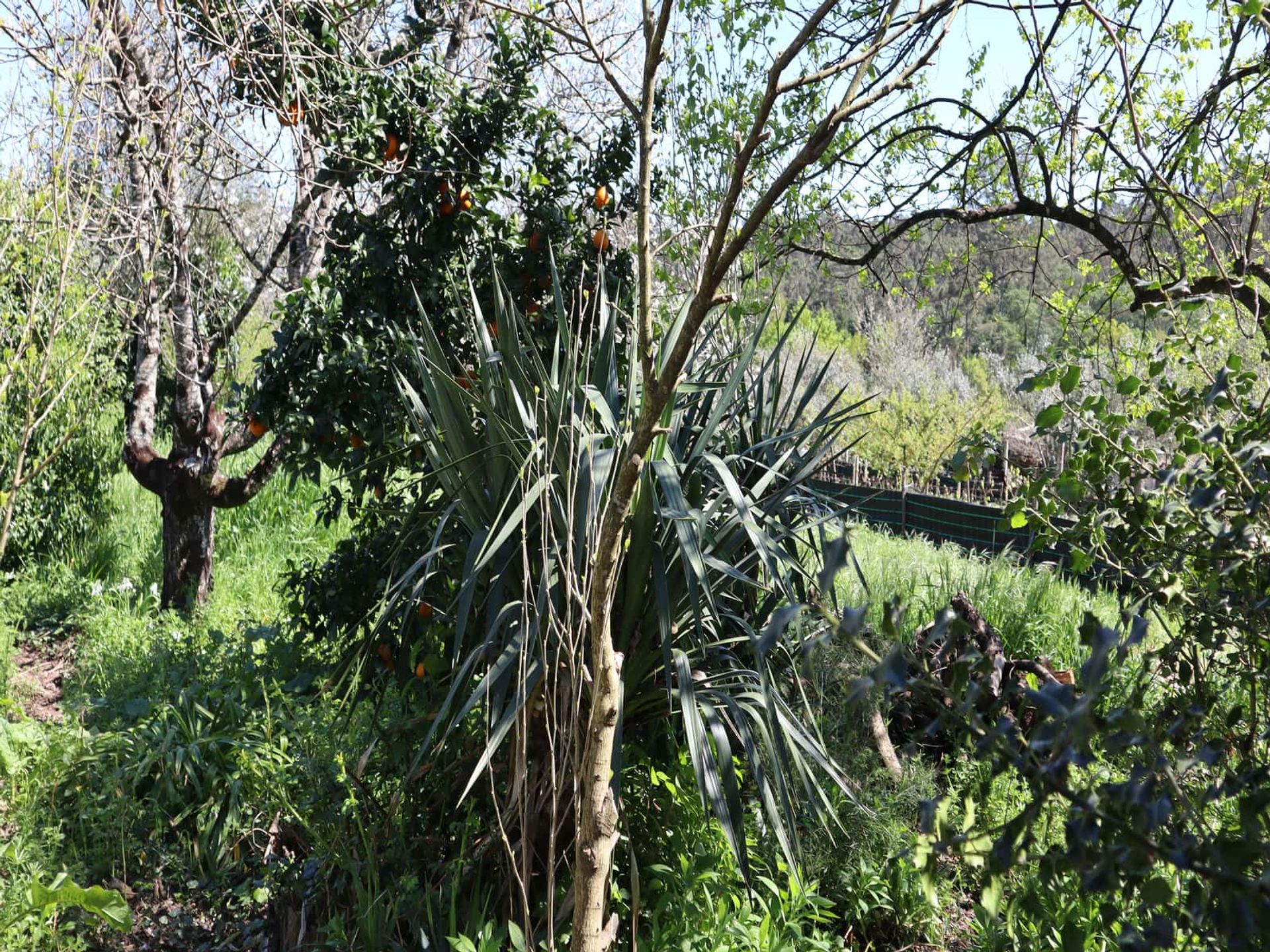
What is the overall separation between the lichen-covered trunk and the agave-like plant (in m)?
3.41

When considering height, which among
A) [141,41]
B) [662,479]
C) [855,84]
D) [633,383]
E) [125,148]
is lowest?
[662,479]

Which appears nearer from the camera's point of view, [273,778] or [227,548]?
[273,778]

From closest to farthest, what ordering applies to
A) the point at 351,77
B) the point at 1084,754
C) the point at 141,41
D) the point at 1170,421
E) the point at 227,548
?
1. the point at 1084,754
2. the point at 1170,421
3. the point at 351,77
4. the point at 141,41
5. the point at 227,548

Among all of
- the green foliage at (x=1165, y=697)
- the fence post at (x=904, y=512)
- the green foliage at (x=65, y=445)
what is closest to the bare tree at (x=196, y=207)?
the green foliage at (x=65, y=445)

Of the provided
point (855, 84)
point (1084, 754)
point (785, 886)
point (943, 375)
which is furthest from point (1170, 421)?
point (943, 375)

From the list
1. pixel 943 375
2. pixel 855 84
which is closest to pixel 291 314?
pixel 855 84

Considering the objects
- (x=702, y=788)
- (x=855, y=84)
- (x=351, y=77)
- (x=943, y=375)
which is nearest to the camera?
(x=855, y=84)

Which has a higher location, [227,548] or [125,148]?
[125,148]

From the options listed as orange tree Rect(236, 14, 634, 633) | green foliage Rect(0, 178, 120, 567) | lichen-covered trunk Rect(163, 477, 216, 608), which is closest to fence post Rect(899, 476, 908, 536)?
lichen-covered trunk Rect(163, 477, 216, 608)

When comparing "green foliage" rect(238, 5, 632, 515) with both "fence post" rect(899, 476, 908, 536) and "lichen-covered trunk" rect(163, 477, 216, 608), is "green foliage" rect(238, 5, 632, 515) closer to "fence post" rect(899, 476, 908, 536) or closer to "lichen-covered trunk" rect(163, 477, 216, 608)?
"lichen-covered trunk" rect(163, 477, 216, 608)

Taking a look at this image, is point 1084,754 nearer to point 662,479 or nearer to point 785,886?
point 662,479

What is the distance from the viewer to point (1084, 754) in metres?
0.88

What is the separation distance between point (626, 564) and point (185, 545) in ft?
14.4

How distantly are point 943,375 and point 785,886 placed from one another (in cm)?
2539
